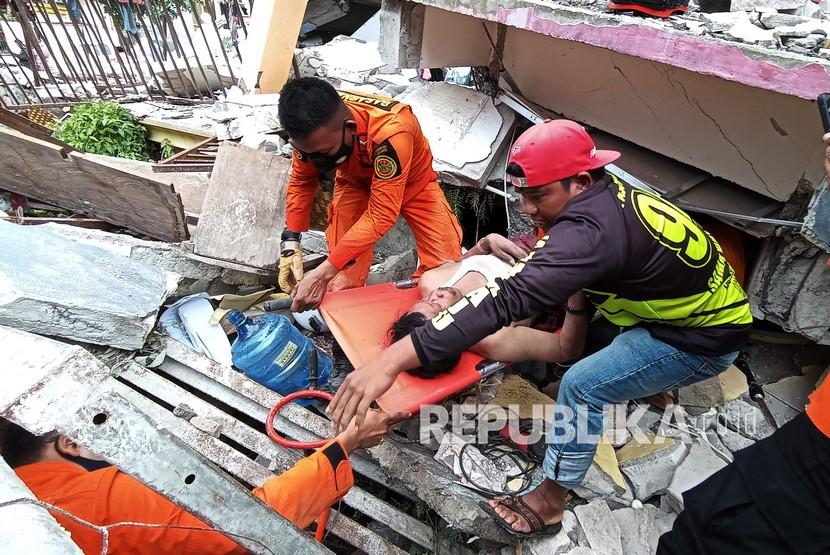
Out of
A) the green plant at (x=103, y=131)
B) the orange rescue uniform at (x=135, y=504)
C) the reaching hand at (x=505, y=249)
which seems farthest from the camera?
the green plant at (x=103, y=131)

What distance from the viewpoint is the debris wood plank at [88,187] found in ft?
11.3

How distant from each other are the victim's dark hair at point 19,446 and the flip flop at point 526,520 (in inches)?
71.1

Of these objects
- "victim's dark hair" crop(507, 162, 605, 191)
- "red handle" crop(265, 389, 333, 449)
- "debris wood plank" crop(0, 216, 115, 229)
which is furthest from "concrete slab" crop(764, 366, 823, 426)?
"debris wood plank" crop(0, 216, 115, 229)

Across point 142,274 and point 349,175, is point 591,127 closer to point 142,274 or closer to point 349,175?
point 349,175

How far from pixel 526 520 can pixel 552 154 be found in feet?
5.26

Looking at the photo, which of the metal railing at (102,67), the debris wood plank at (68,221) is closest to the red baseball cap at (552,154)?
the debris wood plank at (68,221)

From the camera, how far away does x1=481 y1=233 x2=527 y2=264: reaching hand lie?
125 inches

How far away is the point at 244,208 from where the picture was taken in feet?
11.7

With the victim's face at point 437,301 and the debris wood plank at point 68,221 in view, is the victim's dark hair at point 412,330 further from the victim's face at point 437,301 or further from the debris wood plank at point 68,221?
the debris wood plank at point 68,221

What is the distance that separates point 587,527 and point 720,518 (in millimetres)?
790

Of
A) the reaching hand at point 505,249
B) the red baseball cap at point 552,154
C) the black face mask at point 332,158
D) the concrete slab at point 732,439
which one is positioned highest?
the red baseball cap at point 552,154

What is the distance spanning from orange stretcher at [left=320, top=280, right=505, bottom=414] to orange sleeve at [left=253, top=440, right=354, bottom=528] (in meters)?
0.44

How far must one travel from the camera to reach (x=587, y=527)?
89.7 inches

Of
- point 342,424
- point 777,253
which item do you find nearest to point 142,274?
point 342,424
